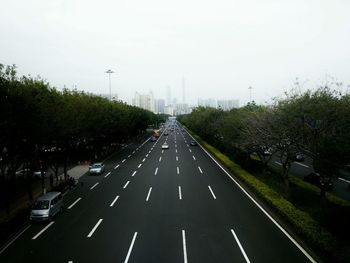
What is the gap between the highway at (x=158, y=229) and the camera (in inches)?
601

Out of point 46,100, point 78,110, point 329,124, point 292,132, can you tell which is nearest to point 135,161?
point 78,110

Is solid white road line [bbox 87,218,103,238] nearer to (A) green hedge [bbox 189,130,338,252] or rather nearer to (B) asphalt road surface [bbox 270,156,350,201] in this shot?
(A) green hedge [bbox 189,130,338,252]

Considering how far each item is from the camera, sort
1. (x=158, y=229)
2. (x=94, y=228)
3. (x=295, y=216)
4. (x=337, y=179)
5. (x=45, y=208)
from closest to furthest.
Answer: (x=295, y=216)
(x=158, y=229)
(x=94, y=228)
(x=45, y=208)
(x=337, y=179)

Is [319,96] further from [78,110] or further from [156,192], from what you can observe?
[78,110]

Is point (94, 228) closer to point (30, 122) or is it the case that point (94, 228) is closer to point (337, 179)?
point (30, 122)

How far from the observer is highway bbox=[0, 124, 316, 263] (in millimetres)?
15273

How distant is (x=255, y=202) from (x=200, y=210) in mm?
4864

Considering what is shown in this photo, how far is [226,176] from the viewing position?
3581 centimetres

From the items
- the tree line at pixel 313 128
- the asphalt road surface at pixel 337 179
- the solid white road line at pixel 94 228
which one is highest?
the tree line at pixel 313 128

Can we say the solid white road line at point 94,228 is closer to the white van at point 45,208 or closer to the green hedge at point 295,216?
the white van at point 45,208

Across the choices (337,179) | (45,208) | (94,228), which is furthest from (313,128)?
(45,208)

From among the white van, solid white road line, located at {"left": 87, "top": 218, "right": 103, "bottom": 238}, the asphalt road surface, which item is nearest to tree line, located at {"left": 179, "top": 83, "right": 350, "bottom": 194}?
the asphalt road surface

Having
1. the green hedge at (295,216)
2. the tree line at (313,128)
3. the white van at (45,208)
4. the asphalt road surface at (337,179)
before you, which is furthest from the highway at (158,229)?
the asphalt road surface at (337,179)

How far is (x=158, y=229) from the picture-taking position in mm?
18844
